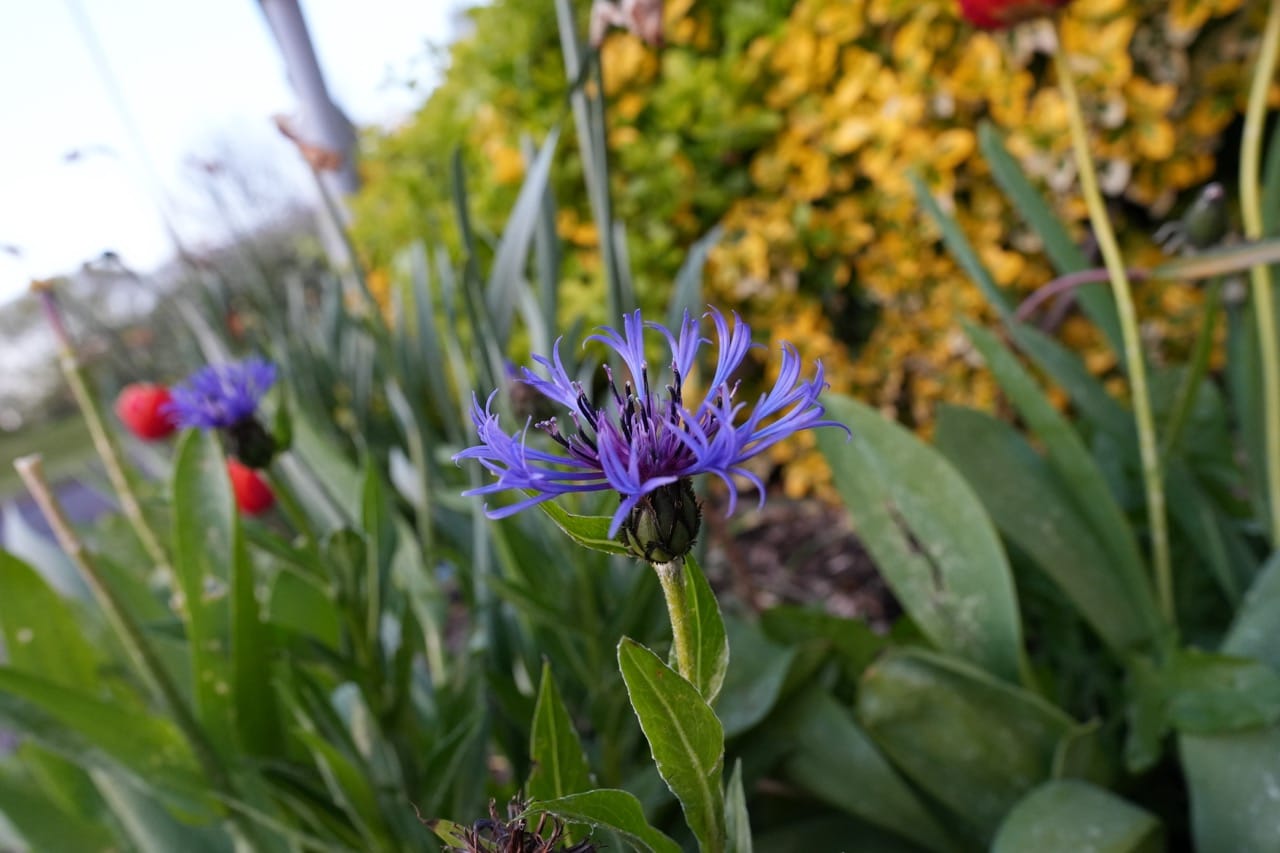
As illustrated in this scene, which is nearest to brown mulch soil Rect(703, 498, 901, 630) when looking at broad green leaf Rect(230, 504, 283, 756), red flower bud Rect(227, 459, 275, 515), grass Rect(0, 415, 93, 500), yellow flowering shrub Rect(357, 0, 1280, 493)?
yellow flowering shrub Rect(357, 0, 1280, 493)

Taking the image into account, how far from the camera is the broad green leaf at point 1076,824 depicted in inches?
20.5

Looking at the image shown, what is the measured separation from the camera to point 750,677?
71 cm

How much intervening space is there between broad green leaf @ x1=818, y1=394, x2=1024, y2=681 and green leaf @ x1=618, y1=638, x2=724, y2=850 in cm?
40

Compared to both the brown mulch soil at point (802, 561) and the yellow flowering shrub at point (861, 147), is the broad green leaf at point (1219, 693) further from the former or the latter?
the yellow flowering shrub at point (861, 147)

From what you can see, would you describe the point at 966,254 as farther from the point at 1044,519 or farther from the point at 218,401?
the point at 218,401

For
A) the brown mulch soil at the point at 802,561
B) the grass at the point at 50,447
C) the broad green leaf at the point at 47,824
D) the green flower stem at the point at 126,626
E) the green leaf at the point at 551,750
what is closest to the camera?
the green leaf at the point at 551,750

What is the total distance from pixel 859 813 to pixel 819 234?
3.36 ft

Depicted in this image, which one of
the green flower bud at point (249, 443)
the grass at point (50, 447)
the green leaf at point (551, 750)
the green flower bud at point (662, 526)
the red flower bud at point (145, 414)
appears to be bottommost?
the green leaf at point (551, 750)

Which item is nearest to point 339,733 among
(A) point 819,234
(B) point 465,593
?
(B) point 465,593

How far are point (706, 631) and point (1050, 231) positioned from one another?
0.62 meters

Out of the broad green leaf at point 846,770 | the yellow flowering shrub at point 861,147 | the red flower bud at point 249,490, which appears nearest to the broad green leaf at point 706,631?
the broad green leaf at point 846,770

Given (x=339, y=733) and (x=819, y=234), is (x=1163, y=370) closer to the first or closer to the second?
(x=819, y=234)

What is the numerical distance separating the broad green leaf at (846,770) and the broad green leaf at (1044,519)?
20 centimetres

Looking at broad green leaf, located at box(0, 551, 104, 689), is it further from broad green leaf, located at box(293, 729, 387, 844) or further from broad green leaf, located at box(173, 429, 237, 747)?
broad green leaf, located at box(293, 729, 387, 844)
